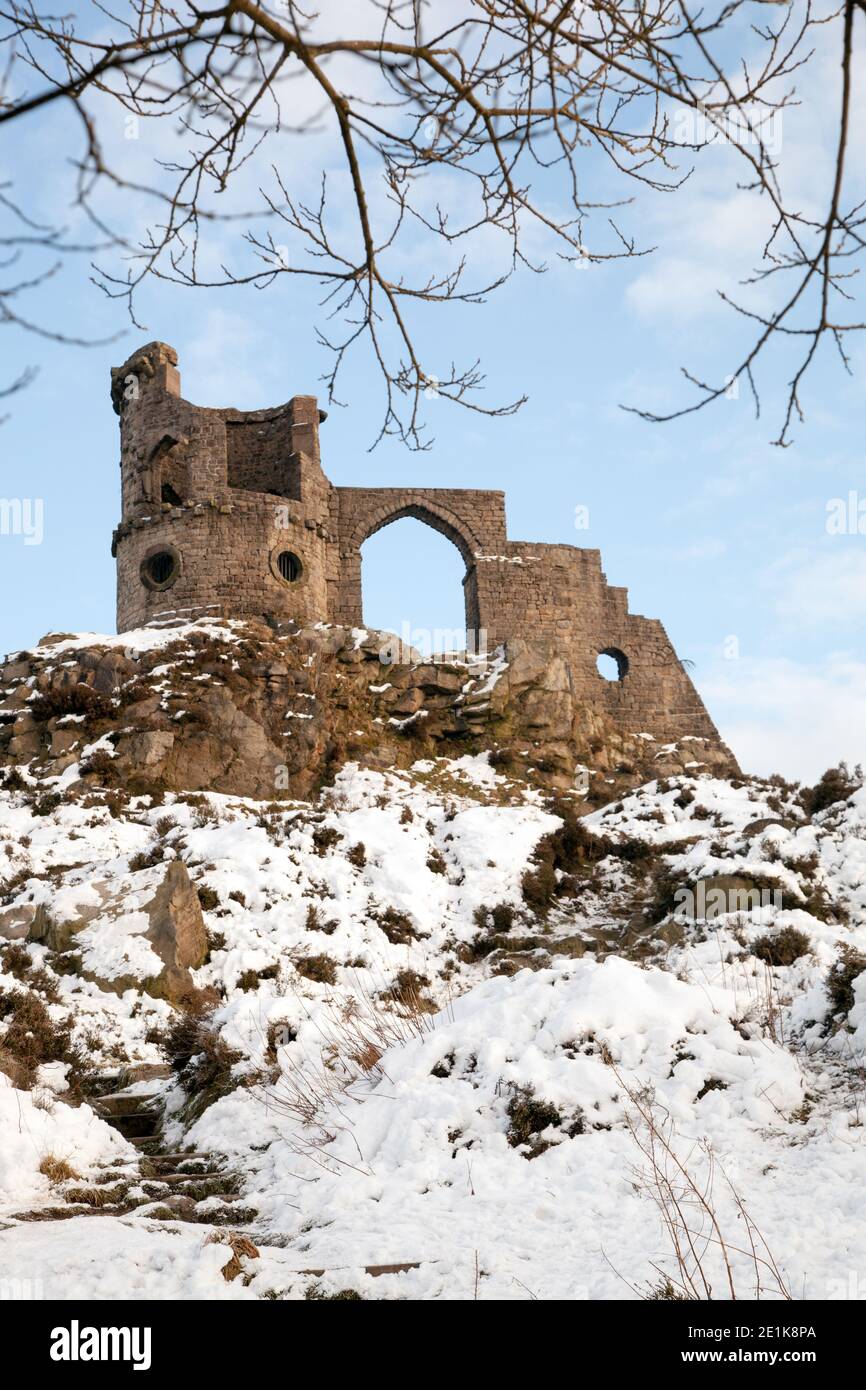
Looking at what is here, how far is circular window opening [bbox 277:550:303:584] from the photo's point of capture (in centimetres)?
2477

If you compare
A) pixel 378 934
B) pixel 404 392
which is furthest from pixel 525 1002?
pixel 378 934

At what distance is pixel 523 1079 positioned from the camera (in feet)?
19.0

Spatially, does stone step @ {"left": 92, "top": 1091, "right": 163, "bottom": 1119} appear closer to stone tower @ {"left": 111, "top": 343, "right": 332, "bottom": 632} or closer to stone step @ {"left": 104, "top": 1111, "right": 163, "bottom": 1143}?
stone step @ {"left": 104, "top": 1111, "right": 163, "bottom": 1143}

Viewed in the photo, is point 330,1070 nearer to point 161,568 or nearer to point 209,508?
point 209,508

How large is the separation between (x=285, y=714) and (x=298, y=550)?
6636 millimetres

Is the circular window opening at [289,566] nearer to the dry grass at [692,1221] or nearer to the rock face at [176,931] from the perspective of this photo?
the rock face at [176,931]

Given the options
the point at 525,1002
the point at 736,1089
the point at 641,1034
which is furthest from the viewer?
the point at 525,1002

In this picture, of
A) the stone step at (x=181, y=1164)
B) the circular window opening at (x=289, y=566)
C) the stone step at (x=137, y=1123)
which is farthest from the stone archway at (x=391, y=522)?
the stone step at (x=181, y=1164)

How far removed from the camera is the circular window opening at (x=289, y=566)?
24.8 metres

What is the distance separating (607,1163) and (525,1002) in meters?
1.55

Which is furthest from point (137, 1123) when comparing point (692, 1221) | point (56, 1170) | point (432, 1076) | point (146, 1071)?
point (692, 1221)

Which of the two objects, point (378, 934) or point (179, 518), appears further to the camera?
point (179, 518)

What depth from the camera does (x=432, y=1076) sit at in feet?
20.3
